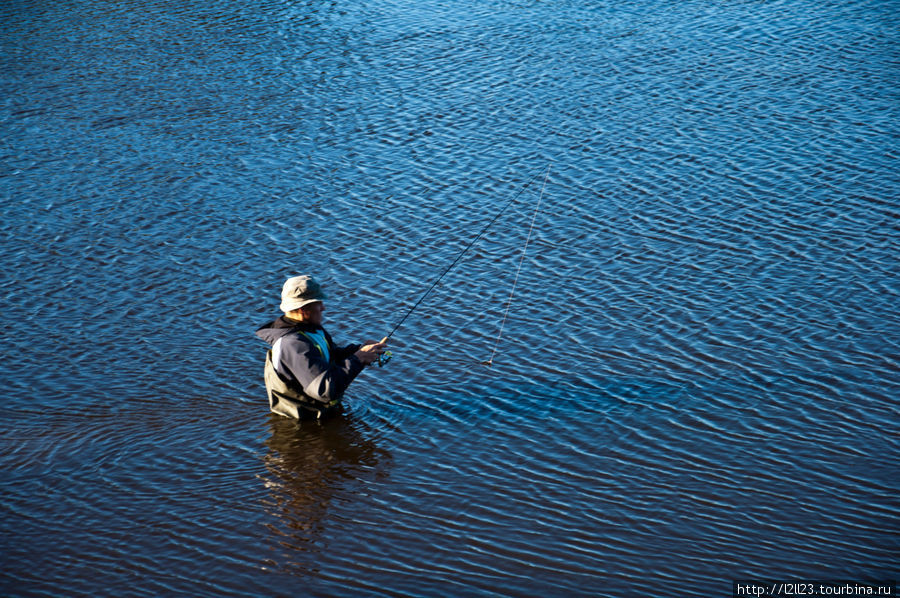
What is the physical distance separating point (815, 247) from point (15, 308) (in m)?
8.11

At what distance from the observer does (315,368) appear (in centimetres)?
691

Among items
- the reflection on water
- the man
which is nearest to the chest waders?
the man

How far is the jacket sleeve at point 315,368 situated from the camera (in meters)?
6.91

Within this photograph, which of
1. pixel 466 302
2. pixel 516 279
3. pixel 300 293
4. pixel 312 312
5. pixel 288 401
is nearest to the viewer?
pixel 300 293

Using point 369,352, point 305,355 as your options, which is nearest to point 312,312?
point 305,355

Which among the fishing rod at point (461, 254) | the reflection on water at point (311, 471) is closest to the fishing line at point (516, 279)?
the fishing rod at point (461, 254)

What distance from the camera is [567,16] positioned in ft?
58.7

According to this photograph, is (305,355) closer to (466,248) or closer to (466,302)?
(466,302)

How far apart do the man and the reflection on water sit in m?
0.32

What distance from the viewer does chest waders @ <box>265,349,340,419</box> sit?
714 centimetres

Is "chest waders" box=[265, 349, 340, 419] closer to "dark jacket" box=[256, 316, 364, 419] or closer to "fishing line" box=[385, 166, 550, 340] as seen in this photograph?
"dark jacket" box=[256, 316, 364, 419]

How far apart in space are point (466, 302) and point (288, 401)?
2.77m

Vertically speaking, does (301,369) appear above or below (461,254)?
above

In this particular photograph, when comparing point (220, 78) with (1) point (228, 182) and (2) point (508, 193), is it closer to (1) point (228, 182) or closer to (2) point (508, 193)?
(1) point (228, 182)
